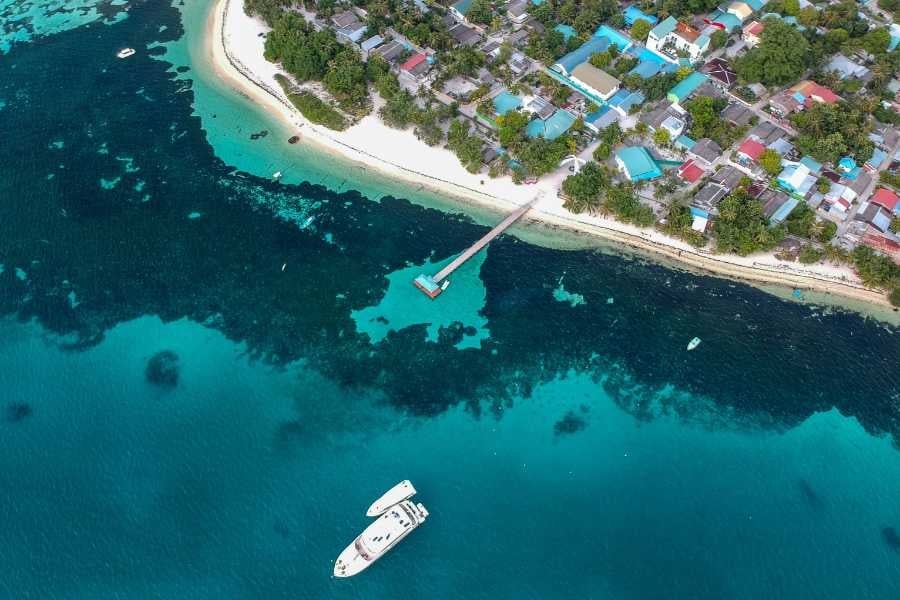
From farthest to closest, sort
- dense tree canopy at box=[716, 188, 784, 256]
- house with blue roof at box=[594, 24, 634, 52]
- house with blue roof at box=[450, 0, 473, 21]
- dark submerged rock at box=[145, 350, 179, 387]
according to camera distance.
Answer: house with blue roof at box=[450, 0, 473, 21] → house with blue roof at box=[594, 24, 634, 52] → dense tree canopy at box=[716, 188, 784, 256] → dark submerged rock at box=[145, 350, 179, 387]

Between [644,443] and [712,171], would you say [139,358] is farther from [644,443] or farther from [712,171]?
[712,171]

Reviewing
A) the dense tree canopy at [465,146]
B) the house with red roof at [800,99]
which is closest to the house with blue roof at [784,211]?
the house with red roof at [800,99]

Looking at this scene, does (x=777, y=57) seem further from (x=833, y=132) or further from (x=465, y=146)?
(x=465, y=146)

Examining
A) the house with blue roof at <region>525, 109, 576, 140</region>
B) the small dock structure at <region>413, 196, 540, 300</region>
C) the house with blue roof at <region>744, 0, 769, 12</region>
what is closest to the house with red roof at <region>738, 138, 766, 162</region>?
the house with blue roof at <region>525, 109, 576, 140</region>

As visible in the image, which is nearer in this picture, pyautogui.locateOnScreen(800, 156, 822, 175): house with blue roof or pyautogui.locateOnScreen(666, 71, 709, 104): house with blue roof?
pyautogui.locateOnScreen(800, 156, 822, 175): house with blue roof

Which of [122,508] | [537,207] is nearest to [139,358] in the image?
[122,508]

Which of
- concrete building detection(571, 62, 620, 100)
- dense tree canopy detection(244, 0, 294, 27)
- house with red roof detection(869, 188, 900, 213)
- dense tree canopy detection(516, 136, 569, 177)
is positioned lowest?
house with red roof detection(869, 188, 900, 213)

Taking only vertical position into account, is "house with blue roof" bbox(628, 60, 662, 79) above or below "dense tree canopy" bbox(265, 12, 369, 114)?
below

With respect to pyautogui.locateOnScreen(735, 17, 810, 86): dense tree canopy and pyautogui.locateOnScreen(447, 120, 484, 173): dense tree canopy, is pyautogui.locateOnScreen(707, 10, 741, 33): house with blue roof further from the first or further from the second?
pyautogui.locateOnScreen(447, 120, 484, 173): dense tree canopy
